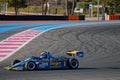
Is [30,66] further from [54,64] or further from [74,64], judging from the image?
[74,64]

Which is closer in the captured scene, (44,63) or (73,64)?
(44,63)

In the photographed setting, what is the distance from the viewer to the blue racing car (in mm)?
13445

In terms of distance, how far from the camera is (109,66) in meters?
16.1

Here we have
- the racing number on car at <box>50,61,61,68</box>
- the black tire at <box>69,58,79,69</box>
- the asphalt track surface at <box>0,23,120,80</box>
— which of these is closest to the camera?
the racing number on car at <box>50,61,61,68</box>

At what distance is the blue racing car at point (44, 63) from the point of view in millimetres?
13445

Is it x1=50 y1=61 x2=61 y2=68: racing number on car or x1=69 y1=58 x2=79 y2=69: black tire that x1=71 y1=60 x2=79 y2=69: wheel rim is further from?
x1=50 y1=61 x2=61 y2=68: racing number on car

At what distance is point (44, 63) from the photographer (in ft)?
45.6

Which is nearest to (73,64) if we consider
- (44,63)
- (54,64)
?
(54,64)

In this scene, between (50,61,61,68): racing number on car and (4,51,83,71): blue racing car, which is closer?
(4,51,83,71): blue racing car

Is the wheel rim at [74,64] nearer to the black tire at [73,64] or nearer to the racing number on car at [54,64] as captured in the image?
the black tire at [73,64]

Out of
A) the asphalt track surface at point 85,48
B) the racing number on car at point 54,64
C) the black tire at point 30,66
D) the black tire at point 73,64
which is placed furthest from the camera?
the asphalt track surface at point 85,48

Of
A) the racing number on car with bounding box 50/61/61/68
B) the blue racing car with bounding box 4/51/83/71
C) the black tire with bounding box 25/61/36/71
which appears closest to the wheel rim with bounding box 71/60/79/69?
the blue racing car with bounding box 4/51/83/71

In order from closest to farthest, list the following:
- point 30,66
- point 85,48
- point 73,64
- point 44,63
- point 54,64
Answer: point 30,66
point 44,63
point 54,64
point 73,64
point 85,48

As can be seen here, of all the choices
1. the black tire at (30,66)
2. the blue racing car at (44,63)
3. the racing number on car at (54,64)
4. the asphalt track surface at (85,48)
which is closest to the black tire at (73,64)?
the blue racing car at (44,63)
